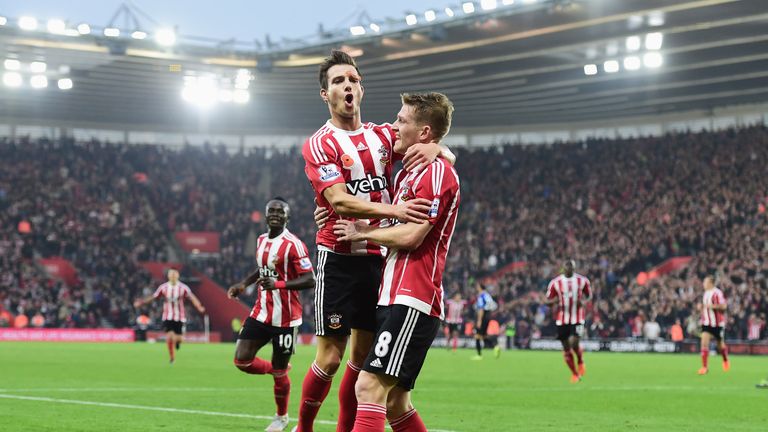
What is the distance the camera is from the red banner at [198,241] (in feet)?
175

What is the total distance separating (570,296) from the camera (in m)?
21.5

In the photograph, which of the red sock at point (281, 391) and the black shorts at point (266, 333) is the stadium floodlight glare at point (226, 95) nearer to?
the black shorts at point (266, 333)

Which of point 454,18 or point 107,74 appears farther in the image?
point 107,74

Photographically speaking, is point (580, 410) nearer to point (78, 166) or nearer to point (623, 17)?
point (623, 17)

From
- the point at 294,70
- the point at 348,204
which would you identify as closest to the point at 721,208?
the point at 294,70

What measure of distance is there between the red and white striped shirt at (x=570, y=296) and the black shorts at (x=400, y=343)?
15.5 m

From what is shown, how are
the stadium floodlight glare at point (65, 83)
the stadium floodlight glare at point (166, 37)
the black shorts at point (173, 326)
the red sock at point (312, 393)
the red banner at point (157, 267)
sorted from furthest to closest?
the red banner at point (157, 267) < the stadium floodlight glare at point (65, 83) < the stadium floodlight glare at point (166, 37) < the black shorts at point (173, 326) < the red sock at point (312, 393)

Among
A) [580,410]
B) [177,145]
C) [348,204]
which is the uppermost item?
[177,145]

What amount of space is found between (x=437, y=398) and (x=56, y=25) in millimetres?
30519

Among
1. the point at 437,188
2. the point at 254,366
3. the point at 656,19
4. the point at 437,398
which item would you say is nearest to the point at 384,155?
the point at 437,188

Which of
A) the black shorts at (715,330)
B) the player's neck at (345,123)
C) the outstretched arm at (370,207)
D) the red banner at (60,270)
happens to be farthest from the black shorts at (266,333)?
the red banner at (60,270)

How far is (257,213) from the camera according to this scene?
2169 inches

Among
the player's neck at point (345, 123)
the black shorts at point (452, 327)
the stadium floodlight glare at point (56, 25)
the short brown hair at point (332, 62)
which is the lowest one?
the black shorts at point (452, 327)

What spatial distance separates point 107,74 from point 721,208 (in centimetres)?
2637
